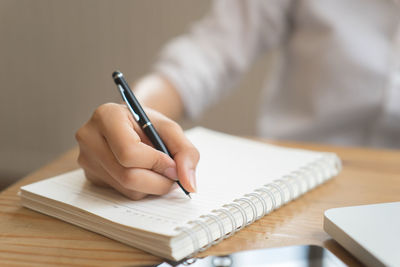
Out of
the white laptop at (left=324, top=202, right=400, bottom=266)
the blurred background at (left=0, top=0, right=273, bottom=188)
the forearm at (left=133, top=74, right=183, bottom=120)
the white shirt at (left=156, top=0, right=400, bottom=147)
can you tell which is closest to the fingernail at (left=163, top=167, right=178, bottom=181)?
the white laptop at (left=324, top=202, right=400, bottom=266)

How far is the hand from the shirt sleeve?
391mm

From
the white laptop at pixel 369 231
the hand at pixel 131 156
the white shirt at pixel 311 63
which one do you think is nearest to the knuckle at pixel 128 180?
the hand at pixel 131 156

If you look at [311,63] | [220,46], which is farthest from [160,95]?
[311,63]

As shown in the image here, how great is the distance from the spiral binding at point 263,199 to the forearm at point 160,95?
12.1 inches

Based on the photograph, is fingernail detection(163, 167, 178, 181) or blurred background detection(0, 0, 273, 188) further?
blurred background detection(0, 0, 273, 188)

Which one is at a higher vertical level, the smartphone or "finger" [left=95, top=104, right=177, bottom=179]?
"finger" [left=95, top=104, right=177, bottom=179]

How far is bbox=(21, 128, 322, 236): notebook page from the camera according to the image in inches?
14.2

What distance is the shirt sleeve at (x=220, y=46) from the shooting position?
82 cm

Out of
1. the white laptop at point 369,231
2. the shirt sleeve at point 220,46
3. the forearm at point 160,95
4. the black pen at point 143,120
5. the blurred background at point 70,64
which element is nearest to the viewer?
the white laptop at point 369,231

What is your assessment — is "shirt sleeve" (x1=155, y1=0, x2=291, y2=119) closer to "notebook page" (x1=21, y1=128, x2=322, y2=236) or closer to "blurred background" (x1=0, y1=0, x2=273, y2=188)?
"notebook page" (x1=21, y1=128, x2=322, y2=236)

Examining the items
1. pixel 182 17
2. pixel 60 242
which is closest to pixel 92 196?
pixel 60 242

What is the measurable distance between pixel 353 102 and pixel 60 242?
2.03ft

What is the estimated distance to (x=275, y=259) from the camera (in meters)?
0.32

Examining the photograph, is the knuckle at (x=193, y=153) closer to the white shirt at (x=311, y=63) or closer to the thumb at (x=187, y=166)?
the thumb at (x=187, y=166)
